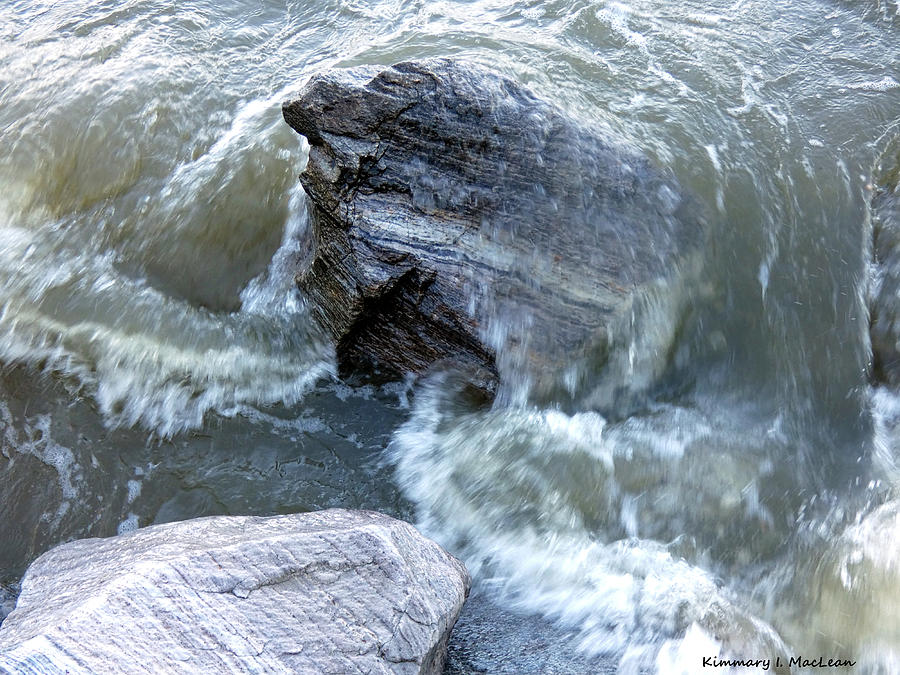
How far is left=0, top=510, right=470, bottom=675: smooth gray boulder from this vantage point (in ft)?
7.80

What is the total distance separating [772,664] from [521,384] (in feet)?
6.07

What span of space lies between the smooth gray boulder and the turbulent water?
0.70 metres

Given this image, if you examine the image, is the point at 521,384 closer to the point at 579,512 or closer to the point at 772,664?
the point at 579,512

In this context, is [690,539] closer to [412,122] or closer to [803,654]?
[803,654]

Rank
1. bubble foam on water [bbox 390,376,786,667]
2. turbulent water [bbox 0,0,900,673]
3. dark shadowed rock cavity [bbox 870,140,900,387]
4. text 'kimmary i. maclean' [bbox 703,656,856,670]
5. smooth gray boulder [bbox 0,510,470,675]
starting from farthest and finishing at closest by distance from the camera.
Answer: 1. dark shadowed rock cavity [bbox 870,140,900,387]
2. turbulent water [bbox 0,0,900,673]
3. bubble foam on water [bbox 390,376,786,667]
4. text 'kimmary i. maclean' [bbox 703,656,856,670]
5. smooth gray boulder [bbox 0,510,470,675]

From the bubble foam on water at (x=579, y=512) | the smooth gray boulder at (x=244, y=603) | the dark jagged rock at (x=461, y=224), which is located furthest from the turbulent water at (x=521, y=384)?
the smooth gray boulder at (x=244, y=603)

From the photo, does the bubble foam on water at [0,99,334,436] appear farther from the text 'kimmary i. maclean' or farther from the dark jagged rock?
the text 'kimmary i. maclean'

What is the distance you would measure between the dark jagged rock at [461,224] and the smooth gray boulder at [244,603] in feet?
4.88

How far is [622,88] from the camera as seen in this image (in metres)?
5.91

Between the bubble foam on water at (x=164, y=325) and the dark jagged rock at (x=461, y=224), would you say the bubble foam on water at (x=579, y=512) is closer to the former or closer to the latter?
the dark jagged rock at (x=461, y=224)

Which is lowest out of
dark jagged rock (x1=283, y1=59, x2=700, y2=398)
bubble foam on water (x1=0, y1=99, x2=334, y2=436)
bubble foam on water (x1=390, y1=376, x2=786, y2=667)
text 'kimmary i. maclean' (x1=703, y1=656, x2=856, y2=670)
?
text 'kimmary i. maclean' (x1=703, y1=656, x2=856, y2=670)

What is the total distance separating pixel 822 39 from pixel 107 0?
6.76m

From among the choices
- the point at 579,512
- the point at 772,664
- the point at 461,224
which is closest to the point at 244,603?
the point at 579,512

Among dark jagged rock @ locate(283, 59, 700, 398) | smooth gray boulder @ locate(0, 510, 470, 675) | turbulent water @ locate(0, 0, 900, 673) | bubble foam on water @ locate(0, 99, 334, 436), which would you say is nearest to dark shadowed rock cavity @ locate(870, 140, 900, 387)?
turbulent water @ locate(0, 0, 900, 673)
